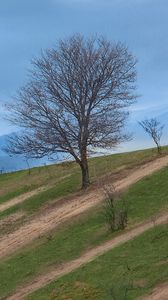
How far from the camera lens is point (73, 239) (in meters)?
20.0

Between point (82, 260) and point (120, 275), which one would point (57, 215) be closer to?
point (82, 260)

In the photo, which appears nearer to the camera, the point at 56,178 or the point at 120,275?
the point at 120,275

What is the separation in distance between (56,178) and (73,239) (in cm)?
1785

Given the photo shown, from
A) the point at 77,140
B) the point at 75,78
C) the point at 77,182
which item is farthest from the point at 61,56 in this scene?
the point at 77,182

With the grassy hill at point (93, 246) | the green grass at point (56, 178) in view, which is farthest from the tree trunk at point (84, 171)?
the green grass at point (56, 178)

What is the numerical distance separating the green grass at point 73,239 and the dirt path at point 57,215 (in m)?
0.98

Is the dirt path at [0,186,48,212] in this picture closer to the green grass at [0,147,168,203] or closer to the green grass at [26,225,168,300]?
the green grass at [0,147,168,203]

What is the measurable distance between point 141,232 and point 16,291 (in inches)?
181

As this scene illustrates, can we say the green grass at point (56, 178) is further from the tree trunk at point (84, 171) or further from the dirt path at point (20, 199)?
the dirt path at point (20, 199)

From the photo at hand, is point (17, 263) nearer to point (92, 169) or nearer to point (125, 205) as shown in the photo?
point (125, 205)

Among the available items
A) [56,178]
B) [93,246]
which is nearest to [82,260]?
[93,246]

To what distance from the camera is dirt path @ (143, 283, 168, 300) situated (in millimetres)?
10844

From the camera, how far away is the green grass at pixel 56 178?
30.7 meters

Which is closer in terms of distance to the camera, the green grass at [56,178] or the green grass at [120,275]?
the green grass at [120,275]
